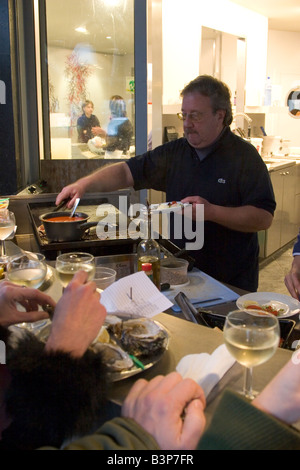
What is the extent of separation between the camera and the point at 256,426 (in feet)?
2.16

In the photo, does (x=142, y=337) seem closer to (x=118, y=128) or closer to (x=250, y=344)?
(x=250, y=344)

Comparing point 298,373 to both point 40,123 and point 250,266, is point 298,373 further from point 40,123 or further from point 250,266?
point 40,123

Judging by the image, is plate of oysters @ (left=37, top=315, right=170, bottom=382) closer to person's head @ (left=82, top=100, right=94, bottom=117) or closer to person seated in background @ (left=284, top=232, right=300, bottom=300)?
person seated in background @ (left=284, top=232, right=300, bottom=300)

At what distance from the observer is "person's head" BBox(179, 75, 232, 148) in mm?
2367

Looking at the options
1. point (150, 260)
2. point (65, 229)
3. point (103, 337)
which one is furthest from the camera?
point (65, 229)

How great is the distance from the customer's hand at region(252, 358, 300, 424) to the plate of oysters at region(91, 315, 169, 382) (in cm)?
24

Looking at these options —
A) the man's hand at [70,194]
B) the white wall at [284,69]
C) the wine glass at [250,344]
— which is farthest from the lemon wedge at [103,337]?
the white wall at [284,69]

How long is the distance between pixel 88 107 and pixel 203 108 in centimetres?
171

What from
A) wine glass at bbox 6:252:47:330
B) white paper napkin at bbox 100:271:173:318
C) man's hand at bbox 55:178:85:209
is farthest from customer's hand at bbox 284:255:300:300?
man's hand at bbox 55:178:85:209

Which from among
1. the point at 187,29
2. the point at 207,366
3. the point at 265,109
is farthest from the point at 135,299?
the point at 265,109

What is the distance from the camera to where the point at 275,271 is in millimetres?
5004

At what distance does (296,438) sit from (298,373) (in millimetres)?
150

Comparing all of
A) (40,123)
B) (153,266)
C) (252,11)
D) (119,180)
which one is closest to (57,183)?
(40,123)

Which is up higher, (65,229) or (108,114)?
(108,114)
